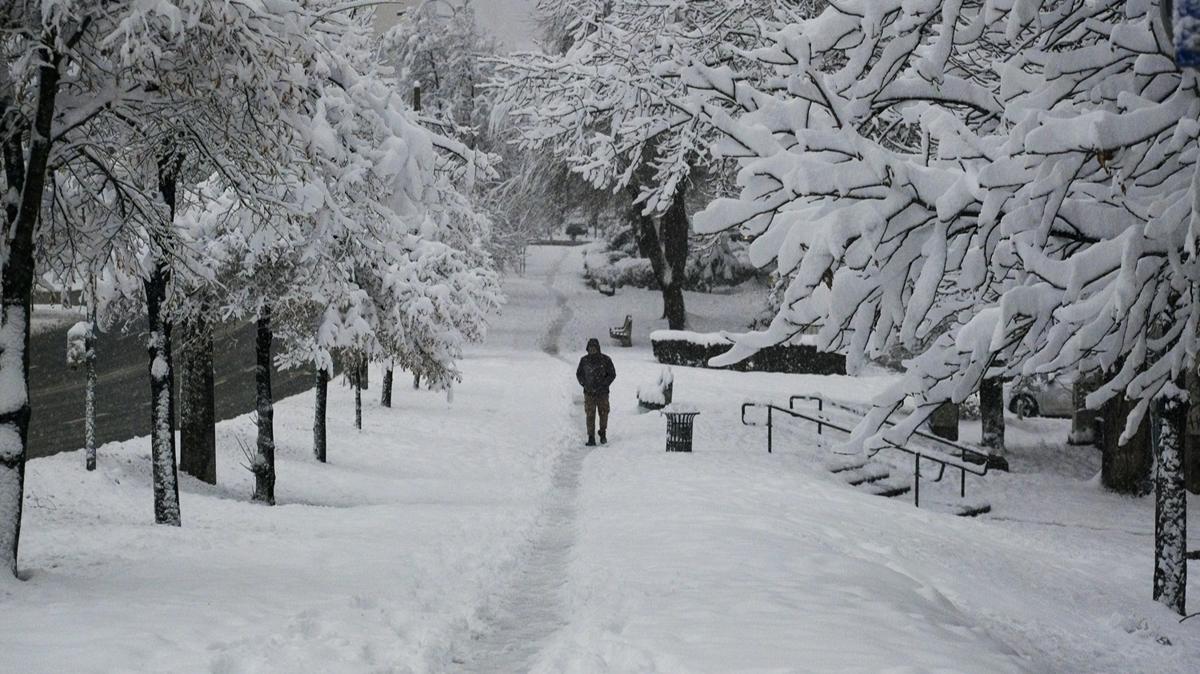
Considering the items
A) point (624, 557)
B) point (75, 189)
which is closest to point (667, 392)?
point (624, 557)

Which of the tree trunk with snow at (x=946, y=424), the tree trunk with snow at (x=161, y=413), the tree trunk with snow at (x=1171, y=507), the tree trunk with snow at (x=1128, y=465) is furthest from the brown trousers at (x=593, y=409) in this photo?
the tree trunk with snow at (x=1171, y=507)

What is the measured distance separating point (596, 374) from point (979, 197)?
49.1 ft

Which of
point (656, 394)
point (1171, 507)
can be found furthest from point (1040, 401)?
point (1171, 507)

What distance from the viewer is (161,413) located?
10.2m

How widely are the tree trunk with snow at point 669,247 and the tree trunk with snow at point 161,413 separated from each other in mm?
26872

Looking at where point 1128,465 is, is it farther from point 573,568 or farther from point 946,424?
point 573,568

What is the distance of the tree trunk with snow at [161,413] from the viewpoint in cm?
1015

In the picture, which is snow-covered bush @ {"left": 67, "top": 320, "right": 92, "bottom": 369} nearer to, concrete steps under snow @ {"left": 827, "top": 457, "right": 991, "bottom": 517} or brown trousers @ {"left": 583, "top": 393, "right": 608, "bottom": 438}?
brown trousers @ {"left": 583, "top": 393, "right": 608, "bottom": 438}

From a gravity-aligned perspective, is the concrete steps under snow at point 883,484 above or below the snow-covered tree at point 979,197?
below

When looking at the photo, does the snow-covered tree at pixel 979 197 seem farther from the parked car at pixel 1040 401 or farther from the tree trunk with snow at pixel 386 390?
the parked car at pixel 1040 401

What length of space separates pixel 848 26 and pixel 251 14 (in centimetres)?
405

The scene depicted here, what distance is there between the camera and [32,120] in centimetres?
683

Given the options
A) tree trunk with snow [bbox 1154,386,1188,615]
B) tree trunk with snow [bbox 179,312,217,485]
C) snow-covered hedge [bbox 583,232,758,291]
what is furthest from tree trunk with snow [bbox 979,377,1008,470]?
snow-covered hedge [bbox 583,232,758,291]

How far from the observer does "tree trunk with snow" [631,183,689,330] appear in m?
37.3
